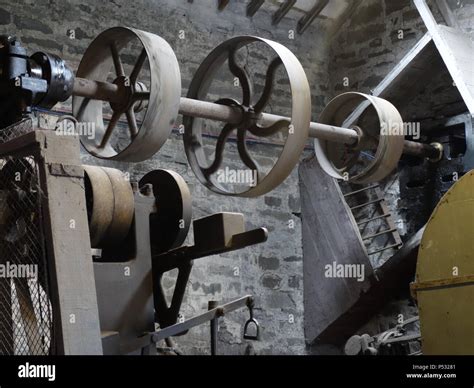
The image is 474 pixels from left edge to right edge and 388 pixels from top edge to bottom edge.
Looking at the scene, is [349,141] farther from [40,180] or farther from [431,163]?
[40,180]

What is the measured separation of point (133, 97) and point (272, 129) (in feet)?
3.16

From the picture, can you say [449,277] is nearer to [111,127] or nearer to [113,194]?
[113,194]

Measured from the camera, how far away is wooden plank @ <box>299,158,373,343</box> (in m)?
7.63

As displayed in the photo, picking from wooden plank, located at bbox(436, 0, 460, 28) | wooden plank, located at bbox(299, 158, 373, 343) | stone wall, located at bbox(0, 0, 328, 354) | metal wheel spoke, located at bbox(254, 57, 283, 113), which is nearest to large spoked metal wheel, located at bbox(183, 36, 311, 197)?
metal wheel spoke, located at bbox(254, 57, 283, 113)

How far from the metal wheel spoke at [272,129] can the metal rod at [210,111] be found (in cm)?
3

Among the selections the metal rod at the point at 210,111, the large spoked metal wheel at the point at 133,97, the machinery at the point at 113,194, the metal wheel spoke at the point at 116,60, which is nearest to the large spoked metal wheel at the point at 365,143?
the machinery at the point at 113,194

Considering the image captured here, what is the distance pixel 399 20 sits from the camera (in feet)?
26.1

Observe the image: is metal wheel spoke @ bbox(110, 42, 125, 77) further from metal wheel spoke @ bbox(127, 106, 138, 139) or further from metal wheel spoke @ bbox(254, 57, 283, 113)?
metal wheel spoke @ bbox(254, 57, 283, 113)

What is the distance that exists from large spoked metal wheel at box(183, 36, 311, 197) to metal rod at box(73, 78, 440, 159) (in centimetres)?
7

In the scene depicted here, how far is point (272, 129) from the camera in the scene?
5.43 metres

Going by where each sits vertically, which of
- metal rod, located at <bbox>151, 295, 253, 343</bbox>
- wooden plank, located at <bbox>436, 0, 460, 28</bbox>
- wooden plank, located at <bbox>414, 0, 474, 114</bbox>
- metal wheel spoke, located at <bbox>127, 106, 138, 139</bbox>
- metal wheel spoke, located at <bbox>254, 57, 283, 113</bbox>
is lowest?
metal rod, located at <bbox>151, 295, 253, 343</bbox>

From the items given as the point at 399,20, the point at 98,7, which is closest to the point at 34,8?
the point at 98,7

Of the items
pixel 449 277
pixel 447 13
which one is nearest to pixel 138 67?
pixel 449 277

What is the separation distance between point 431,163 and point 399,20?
1464 mm
